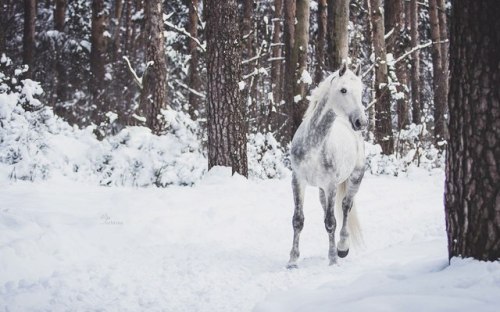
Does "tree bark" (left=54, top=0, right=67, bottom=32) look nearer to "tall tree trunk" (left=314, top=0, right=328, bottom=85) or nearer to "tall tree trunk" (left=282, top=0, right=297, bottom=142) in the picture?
"tall tree trunk" (left=282, top=0, right=297, bottom=142)

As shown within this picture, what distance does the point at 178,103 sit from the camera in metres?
17.7

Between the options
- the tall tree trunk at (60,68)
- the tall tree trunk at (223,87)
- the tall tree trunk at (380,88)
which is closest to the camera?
the tall tree trunk at (223,87)

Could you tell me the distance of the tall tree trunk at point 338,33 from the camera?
10.3m

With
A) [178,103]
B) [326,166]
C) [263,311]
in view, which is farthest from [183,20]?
[263,311]

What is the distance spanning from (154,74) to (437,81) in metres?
12.1

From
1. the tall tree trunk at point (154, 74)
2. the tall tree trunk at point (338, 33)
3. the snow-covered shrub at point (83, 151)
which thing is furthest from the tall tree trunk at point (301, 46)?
the snow-covered shrub at point (83, 151)

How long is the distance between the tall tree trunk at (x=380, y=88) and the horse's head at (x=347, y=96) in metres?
8.62

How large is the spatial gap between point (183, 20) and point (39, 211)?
662 inches

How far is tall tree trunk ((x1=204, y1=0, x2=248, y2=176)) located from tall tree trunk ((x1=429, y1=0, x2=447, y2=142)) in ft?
32.3

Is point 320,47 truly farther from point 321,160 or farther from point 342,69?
point 321,160

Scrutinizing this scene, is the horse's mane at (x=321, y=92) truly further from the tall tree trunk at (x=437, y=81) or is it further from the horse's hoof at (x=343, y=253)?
the tall tree trunk at (x=437, y=81)

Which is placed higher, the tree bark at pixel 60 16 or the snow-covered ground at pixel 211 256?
the tree bark at pixel 60 16

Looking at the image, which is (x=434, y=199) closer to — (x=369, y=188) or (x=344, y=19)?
(x=369, y=188)

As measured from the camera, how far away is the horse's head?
4.36 meters
